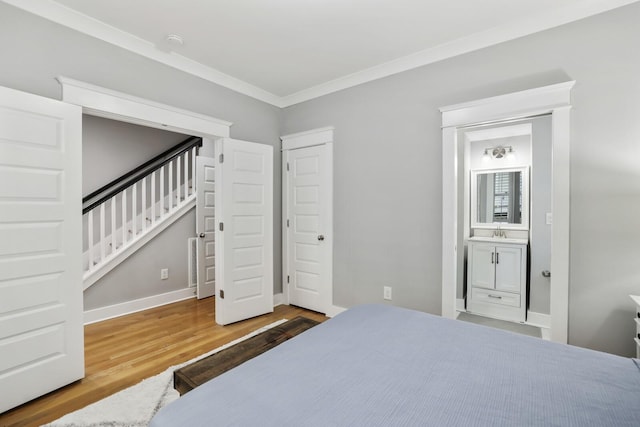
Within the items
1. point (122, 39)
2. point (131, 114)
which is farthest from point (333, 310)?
point (122, 39)

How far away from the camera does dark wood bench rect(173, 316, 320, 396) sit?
1.43 meters

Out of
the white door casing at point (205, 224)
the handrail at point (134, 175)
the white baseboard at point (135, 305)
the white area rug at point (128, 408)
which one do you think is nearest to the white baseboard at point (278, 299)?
the white door casing at point (205, 224)

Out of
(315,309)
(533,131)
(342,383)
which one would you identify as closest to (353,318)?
(342,383)

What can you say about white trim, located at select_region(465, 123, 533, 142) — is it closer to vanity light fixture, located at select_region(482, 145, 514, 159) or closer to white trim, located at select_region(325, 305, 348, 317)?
vanity light fixture, located at select_region(482, 145, 514, 159)

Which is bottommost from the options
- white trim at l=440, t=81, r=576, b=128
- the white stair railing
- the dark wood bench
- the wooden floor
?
the wooden floor

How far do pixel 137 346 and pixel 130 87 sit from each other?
7.37 feet

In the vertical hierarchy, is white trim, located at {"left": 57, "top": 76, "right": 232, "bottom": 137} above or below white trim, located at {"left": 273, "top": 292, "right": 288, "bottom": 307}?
above

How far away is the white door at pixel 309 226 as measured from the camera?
3.54 meters

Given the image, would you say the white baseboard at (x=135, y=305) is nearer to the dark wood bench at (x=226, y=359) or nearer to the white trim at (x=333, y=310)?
the white trim at (x=333, y=310)

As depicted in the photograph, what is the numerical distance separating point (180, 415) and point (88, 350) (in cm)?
243

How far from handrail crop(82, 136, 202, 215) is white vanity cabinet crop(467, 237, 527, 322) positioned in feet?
13.0

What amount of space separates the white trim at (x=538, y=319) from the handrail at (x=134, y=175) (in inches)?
183

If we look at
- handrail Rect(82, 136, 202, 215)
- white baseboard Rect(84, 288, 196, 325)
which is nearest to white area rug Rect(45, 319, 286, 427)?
white baseboard Rect(84, 288, 196, 325)

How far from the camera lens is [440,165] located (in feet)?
9.12
